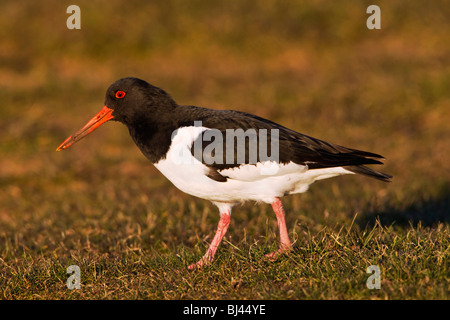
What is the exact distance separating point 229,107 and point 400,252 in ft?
31.7

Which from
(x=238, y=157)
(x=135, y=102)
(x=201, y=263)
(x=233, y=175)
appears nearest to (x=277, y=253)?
(x=201, y=263)

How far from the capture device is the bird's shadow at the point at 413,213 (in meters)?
7.07

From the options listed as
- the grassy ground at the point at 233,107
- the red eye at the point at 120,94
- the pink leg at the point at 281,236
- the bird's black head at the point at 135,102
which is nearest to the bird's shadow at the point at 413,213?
the grassy ground at the point at 233,107

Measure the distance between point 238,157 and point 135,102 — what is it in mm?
1229

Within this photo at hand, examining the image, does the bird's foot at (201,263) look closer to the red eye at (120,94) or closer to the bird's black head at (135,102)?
the bird's black head at (135,102)

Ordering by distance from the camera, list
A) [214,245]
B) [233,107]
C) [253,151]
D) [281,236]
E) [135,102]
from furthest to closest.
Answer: [233,107]
[135,102]
[214,245]
[281,236]
[253,151]

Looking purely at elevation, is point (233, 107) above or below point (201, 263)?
above

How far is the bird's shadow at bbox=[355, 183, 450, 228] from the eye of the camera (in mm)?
7074

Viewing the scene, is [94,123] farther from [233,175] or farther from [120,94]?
[233,175]

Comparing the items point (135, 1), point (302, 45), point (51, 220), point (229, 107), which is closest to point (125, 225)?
point (51, 220)

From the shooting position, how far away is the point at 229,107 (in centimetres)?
1436

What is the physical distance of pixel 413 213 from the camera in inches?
300

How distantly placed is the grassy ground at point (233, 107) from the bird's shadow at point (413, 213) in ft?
0.13
